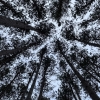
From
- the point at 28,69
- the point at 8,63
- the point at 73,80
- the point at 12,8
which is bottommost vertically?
the point at 73,80

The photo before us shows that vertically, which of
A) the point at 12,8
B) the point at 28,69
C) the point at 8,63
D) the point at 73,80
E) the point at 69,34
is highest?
the point at 12,8

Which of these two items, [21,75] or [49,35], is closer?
[21,75]

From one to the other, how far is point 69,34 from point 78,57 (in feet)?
7.92

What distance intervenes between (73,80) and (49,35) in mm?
4958

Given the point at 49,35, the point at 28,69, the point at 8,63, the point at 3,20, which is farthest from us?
the point at 49,35

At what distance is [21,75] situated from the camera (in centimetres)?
1392

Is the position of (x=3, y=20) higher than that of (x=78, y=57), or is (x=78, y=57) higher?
(x=3, y=20)

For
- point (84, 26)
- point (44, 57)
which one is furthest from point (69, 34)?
point (44, 57)

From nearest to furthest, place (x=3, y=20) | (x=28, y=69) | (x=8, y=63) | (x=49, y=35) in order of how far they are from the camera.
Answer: (x=3, y=20)
(x=8, y=63)
(x=28, y=69)
(x=49, y=35)

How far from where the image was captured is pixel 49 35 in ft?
52.4

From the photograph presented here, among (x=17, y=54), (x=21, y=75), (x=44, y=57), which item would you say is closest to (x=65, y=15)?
(x=44, y=57)

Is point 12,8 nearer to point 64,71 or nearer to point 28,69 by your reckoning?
point 28,69

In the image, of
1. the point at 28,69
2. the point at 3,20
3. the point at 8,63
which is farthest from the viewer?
the point at 28,69

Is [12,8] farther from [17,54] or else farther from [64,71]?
[64,71]
